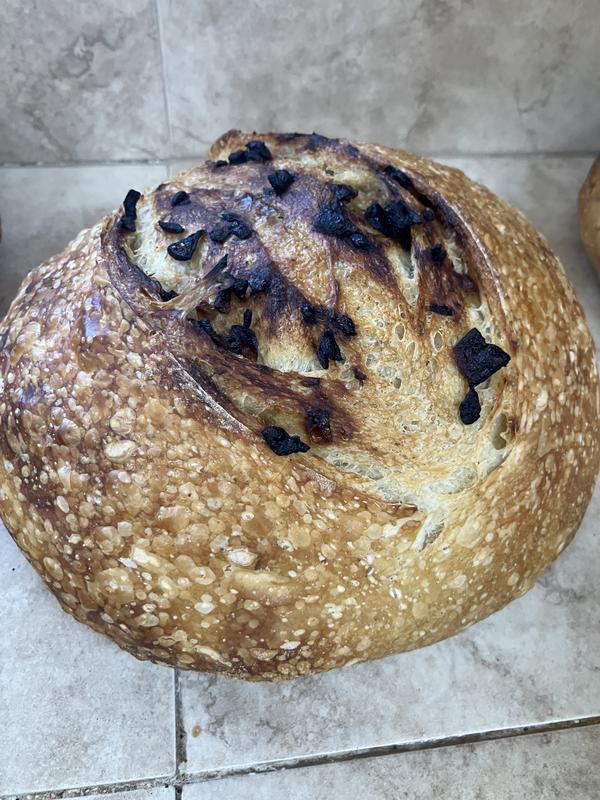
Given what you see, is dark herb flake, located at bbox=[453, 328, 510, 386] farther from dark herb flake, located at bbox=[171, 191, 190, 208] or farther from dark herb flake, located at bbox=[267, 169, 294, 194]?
dark herb flake, located at bbox=[171, 191, 190, 208]

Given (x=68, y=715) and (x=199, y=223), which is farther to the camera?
(x=68, y=715)

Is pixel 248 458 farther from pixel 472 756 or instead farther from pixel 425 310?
pixel 472 756

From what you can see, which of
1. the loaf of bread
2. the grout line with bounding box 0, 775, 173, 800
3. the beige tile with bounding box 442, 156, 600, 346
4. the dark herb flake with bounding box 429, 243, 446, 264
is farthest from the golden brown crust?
the grout line with bounding box 0, 775, 173, 800

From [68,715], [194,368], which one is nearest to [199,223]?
[194,368]

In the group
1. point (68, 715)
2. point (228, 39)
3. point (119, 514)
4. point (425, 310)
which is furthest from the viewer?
point (228, 39)

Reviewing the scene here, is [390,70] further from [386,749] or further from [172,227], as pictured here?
[386,749]

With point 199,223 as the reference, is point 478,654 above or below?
below
